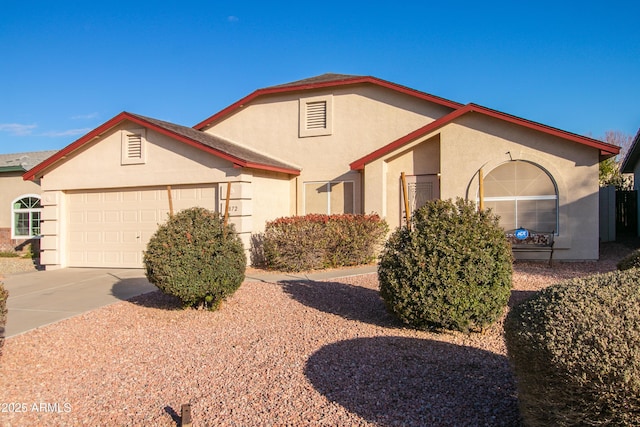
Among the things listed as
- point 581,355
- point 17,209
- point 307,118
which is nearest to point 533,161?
point 307,118

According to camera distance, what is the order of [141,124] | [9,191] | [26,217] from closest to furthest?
[141,124]
[26,217]
[9,191]

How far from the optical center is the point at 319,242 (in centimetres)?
1231

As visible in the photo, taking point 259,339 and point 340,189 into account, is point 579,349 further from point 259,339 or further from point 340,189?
point 340,189

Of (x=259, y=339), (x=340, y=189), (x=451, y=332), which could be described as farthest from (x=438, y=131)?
(x=259, y=339)

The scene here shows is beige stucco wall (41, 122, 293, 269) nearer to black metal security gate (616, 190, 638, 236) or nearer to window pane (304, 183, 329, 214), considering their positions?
window pane (304, 183, 329, 214)

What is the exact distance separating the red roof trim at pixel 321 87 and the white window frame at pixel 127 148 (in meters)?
3.11

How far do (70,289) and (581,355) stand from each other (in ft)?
34.6

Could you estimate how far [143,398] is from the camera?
487cm

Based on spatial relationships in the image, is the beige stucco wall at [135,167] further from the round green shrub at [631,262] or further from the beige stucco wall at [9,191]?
the round green shrub at [631,262]

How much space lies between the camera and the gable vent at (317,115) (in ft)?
50.3

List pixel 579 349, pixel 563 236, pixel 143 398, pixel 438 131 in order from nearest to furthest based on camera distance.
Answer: pixel 579 349 → pixel 143 398 → pixel 563 236 → pixel 438 131

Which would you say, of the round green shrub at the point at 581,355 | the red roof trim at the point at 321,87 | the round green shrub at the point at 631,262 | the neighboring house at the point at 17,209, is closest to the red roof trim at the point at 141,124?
the red roof trim at the point at 321,87

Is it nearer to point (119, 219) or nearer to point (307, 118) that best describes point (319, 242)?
point (307, 118)

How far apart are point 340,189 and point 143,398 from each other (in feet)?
35.5
